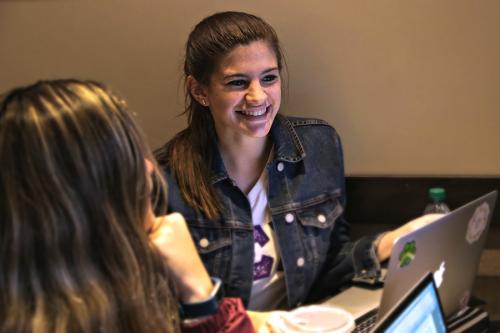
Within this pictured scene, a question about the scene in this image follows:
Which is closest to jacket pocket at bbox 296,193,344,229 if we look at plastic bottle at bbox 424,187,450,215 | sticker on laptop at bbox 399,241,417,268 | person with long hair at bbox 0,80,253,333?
plastic bottle at bbox 424,187,450,215

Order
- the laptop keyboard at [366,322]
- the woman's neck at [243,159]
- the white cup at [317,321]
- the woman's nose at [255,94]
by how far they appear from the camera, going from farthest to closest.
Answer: the woman's neck at [243,159]
the woman's nose at [255,94]
the laptop keyboard at [366,322]
the white cup at [317,321]

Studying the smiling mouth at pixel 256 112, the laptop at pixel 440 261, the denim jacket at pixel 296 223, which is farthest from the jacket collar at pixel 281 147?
the laptop at pixel 440 261

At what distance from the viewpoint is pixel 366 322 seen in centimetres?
121

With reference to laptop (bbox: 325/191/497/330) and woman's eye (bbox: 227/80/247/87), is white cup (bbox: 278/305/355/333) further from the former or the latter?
woman's eye (bbox: 227/80/247/87)

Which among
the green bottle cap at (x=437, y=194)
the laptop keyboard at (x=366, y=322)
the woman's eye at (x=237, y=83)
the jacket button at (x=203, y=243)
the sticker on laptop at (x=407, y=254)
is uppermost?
the woman's eye at (x=237, y=83)

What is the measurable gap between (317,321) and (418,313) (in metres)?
0.18

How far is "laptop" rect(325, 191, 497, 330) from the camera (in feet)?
3.45

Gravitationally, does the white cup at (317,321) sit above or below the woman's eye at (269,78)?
below

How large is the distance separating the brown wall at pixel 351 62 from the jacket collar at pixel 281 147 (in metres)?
0.13

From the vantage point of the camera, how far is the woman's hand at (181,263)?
938mm

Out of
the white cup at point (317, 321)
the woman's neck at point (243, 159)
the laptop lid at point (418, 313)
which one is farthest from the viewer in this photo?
the woman's neck at point (243, 159)

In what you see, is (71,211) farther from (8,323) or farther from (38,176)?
(8,323)

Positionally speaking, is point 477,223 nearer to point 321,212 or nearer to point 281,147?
point 321,212

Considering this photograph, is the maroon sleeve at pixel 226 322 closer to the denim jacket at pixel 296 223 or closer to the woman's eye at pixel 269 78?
the denim jacket at pixel 296 223
